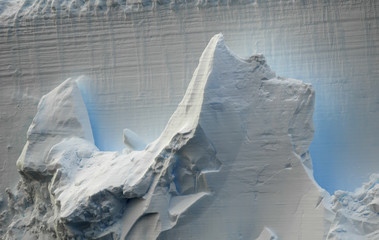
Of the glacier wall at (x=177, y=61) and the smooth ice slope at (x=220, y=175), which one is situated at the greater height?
the glacier wall at (x=177, y=61)

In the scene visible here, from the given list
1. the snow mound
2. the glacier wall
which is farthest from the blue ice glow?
the snow mound

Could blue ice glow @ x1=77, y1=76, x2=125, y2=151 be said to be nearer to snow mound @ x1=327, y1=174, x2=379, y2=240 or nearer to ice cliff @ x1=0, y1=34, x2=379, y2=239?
ice cliff @ x1=0, y1=34, x2=379, y2=239

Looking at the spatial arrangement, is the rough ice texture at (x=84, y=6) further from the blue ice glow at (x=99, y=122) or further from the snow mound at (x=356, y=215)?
the snow mound at (x=356, y=215)

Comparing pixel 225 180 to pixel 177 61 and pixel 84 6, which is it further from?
pixel 84 6

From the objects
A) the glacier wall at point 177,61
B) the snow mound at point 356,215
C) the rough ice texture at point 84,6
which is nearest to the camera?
the snow mound at point 356,215

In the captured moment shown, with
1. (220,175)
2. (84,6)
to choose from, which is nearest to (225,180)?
(220,175)

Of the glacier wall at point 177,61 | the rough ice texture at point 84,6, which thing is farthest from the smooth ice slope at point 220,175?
the rough ice texture at point 84,6

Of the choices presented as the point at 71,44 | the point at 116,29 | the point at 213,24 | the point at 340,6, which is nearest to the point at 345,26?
the point at 340,6
